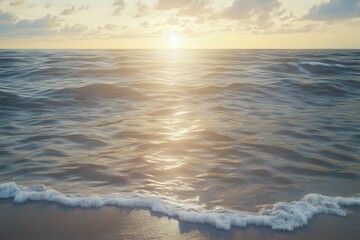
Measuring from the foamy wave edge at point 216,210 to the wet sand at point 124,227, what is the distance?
0.31 feet

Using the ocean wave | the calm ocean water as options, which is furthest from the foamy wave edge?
the ocean wave

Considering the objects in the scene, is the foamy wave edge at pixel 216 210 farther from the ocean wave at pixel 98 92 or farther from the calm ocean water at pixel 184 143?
the ocean wave at pixel 98 92

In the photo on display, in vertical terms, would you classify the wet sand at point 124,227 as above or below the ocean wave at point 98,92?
below

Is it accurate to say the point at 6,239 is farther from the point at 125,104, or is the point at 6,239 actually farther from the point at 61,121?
the point at 125,104

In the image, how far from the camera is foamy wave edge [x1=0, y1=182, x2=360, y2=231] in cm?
375

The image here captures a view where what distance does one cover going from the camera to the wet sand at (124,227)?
11.5 ft

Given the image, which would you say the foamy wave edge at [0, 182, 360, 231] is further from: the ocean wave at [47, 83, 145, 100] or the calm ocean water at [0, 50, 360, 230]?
the ocean wave at [47, 83, 145, 100]

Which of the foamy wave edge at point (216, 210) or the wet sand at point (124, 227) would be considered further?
the foamy wave edge at point (216, 210)

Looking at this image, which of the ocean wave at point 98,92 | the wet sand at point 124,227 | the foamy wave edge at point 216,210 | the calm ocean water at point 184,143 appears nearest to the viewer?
the wet sand at point 124,227

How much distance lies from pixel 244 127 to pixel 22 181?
5158mm

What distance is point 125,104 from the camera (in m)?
10.7

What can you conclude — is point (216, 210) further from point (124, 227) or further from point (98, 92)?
point (98, 92)

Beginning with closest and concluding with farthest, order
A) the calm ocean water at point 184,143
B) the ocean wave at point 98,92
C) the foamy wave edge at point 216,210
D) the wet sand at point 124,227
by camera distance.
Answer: the wet sand at point 124,227 → the foamy wave edge at point 216,210 → the calm ocean water at point 184,143 → the ocean wave at point 98,92

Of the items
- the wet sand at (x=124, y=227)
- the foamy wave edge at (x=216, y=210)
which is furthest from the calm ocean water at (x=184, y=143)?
the wet sand at (x=124, y=227)
